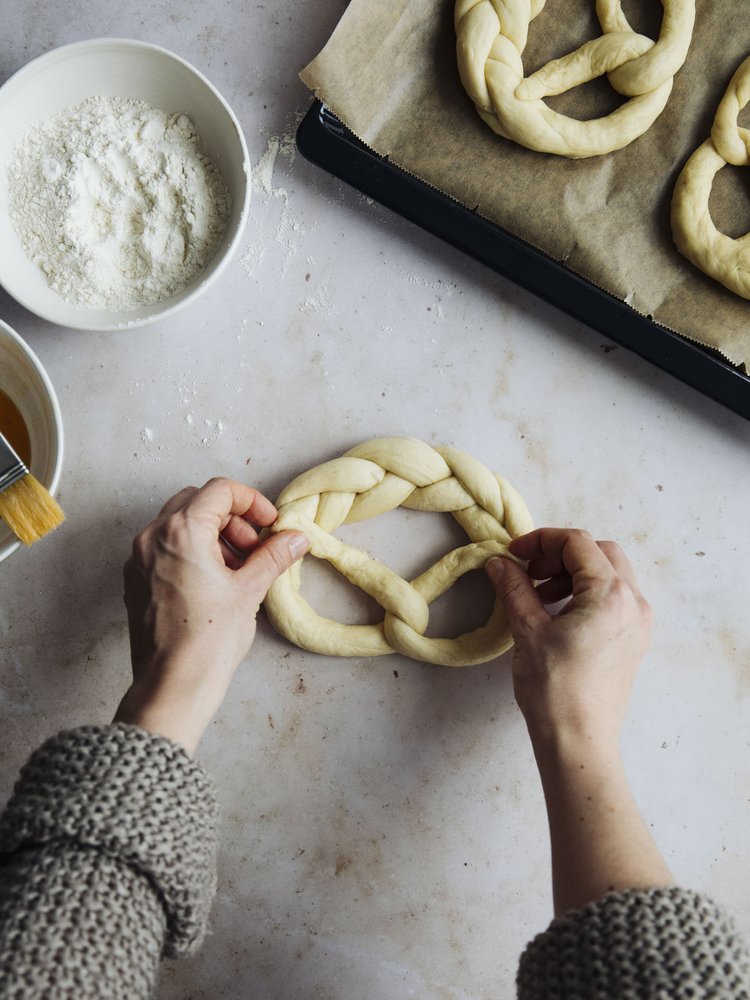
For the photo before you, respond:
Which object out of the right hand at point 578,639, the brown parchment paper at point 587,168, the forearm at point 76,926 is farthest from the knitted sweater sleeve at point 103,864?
the brown parchment paper at point 587,168

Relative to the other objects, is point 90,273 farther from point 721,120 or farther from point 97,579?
point 721,120

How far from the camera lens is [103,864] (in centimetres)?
78

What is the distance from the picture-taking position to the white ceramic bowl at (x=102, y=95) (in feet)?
3.63

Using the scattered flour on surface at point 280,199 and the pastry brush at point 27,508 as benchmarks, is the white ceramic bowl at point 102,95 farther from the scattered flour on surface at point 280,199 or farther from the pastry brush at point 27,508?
the pastry brush at point 27,508

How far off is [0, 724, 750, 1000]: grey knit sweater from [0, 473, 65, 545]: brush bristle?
280mm

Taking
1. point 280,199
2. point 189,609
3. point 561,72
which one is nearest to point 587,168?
point 561,72

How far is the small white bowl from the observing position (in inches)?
40.4

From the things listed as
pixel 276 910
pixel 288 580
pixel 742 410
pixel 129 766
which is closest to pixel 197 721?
pixel 129 766

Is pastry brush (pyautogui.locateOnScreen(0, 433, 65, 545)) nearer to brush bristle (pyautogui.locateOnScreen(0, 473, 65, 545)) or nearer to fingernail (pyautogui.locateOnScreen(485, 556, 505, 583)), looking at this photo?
brush bristle (pyautogui.locateOnScreen(0, 473, 65, 545))

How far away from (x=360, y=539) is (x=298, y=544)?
14 centimetres

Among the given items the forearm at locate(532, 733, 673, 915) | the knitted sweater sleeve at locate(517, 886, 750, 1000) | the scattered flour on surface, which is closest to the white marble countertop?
the scattered flour on surface

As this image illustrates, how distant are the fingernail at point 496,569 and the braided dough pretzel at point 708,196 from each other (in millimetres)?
491

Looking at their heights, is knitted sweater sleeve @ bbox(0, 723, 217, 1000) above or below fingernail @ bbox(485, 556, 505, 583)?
below

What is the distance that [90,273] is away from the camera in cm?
111
